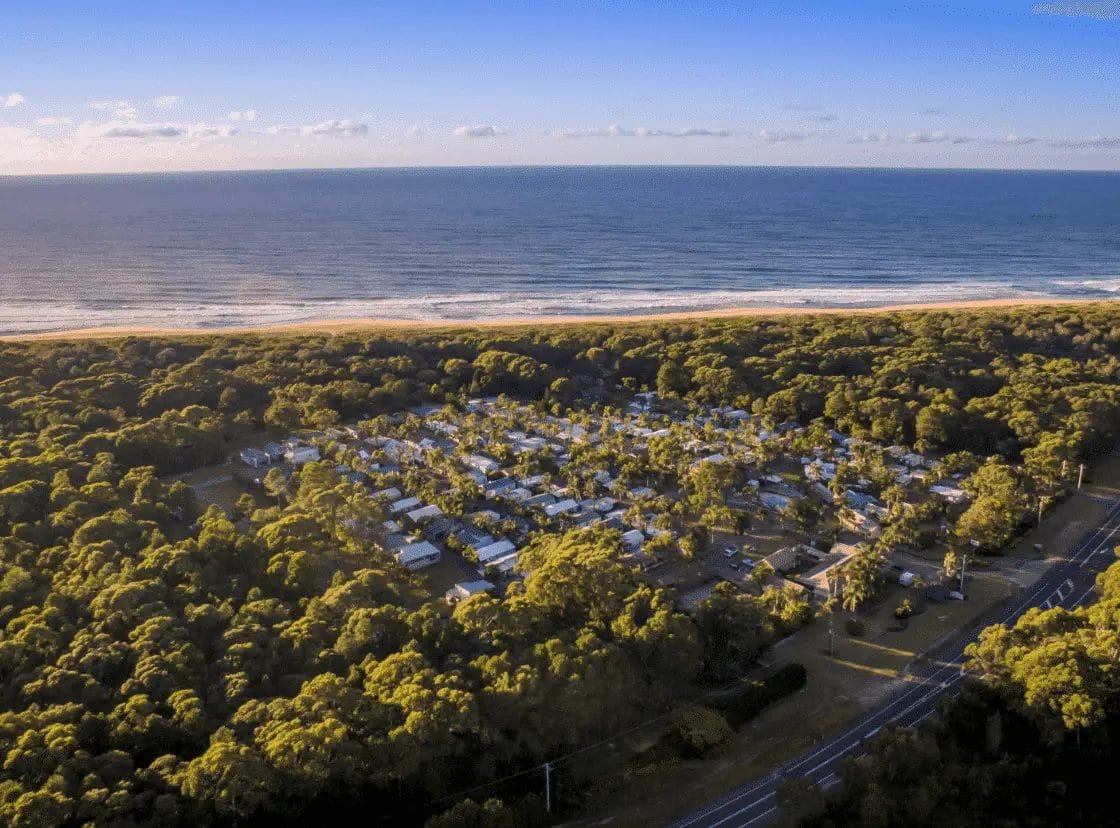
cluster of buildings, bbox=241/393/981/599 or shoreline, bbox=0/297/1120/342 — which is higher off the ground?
shoreline, bbox=0/297/1120/342

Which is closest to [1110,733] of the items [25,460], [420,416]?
[420,416]

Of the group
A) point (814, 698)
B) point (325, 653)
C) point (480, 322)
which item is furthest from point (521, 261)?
point (814, 698)

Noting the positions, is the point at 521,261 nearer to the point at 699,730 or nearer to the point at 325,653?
the point at 325,653

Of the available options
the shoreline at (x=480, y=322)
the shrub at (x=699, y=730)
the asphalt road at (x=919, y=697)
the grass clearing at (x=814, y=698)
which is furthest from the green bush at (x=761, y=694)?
the shoreline at (x=480, y=322)

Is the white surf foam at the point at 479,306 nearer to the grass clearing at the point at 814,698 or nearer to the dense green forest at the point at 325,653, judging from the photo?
the dense green forest at the point at 325,653

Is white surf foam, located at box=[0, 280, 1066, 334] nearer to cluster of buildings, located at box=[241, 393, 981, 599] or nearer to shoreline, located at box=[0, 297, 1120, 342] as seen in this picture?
shoreline, located at box=[0, 297, 1120, 342]

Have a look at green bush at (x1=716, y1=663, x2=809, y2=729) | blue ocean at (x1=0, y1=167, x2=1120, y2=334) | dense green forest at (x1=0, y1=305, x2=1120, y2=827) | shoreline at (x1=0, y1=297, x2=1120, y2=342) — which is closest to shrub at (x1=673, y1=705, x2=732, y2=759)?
green bush at (x1=716, y1=663, x2=809, y2=729)
